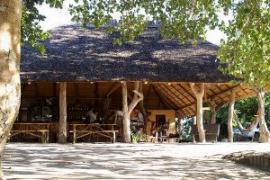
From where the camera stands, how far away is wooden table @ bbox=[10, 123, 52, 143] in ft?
49.3

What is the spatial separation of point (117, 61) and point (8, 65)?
12930 mm

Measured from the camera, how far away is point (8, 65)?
2.84 m

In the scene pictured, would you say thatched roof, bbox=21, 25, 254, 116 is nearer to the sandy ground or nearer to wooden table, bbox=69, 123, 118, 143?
wooden table, bbox=69, 123, 118, 143

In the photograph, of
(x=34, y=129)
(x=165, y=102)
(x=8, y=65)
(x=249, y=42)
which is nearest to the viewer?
(x=8, y=65)

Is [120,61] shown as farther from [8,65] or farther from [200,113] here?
[8,65]

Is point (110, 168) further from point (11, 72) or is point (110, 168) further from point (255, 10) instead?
point (11, 72)

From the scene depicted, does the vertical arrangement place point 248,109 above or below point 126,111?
above

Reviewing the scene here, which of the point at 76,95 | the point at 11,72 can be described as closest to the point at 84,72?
the point at 76,95

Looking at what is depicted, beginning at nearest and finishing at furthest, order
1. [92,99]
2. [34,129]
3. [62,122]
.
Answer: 1. [62,122]
2. [34,129]
3. [92,99]

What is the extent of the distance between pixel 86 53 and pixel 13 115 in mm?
13746

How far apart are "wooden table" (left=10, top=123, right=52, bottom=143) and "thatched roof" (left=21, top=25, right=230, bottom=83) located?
1.82 metres

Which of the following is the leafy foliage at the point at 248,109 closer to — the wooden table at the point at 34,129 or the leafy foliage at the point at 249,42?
the wooden table at the point at 34,129

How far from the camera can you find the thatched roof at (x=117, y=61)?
584 inches

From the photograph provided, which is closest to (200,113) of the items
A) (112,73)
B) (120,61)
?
(120,61)
